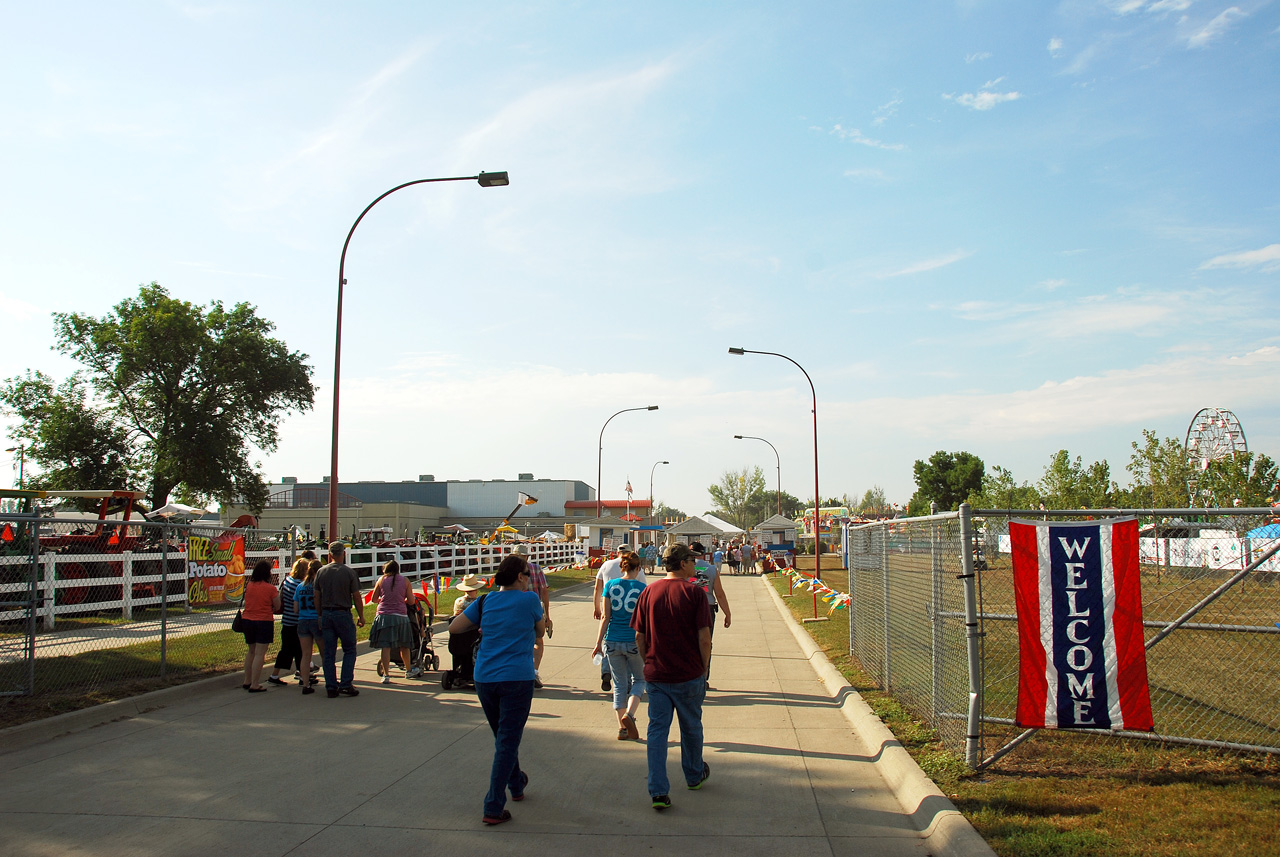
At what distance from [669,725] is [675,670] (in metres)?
0.37

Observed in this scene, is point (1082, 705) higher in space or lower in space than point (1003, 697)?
higher

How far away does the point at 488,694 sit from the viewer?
18.0 feet

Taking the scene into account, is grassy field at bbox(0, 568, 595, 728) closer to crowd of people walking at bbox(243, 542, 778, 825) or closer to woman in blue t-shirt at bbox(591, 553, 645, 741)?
crowd of people walking at bbox(243, 542, 778, 825)

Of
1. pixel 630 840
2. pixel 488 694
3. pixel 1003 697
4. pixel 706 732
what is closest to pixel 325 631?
pixel 706 732

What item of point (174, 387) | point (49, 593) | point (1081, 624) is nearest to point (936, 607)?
point (1081, 624)

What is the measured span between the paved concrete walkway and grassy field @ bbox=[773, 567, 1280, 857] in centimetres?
50

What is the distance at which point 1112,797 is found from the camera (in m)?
5.54

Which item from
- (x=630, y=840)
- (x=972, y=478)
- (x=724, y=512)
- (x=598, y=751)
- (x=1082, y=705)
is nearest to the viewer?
(x=630, y=840)

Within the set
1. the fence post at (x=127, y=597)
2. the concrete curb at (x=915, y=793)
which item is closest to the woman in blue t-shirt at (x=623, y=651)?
the concrete curb at (x=915, y=793)

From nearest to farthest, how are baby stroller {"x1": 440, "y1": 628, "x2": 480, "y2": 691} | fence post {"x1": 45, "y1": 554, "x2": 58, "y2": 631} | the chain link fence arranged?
1. the chain link fence
2. baby stroller {"x1": 440, "y1": 628, "x2": 480, "y2": 691}
3. fence post {"x1": 45, "y1": 554, "x2": 58, "y2": 631}

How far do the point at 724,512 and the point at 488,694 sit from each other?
123 meters

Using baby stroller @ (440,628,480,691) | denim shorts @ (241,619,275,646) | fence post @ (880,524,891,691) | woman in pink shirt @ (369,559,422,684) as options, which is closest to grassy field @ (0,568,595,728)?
denim shorts @ (241,619,275,646)

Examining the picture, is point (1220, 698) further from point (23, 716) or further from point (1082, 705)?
point (23, 716)

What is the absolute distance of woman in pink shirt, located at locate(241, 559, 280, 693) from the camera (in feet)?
34.0
